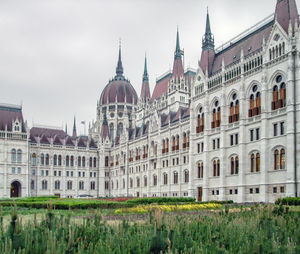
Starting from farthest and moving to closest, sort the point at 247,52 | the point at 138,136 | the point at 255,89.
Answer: the point at 138,136, the point at 247,52, the point at 255,89

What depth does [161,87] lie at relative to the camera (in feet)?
276

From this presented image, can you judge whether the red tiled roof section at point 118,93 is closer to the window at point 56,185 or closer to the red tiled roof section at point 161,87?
the red tiled roof section at point 161,87

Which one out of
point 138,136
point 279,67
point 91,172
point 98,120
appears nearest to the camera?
point 279,67

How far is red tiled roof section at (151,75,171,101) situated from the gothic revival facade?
426mm

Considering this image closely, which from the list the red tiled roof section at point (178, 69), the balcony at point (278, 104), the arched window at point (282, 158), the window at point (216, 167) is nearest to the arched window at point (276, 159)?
the arched window at point (282, 158)

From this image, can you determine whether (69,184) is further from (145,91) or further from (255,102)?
(255,102)

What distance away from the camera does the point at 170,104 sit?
2911 inches

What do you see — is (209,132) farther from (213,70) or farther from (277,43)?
(277,43)

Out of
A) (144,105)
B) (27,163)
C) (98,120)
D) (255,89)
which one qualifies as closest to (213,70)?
(255,89)

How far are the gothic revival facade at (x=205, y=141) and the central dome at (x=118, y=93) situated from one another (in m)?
16.7

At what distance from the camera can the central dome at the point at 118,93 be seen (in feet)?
338

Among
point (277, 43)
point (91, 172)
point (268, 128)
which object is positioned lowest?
point (91, 172)

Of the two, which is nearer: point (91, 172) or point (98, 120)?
point (91, 172)

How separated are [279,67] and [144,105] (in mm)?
53676
